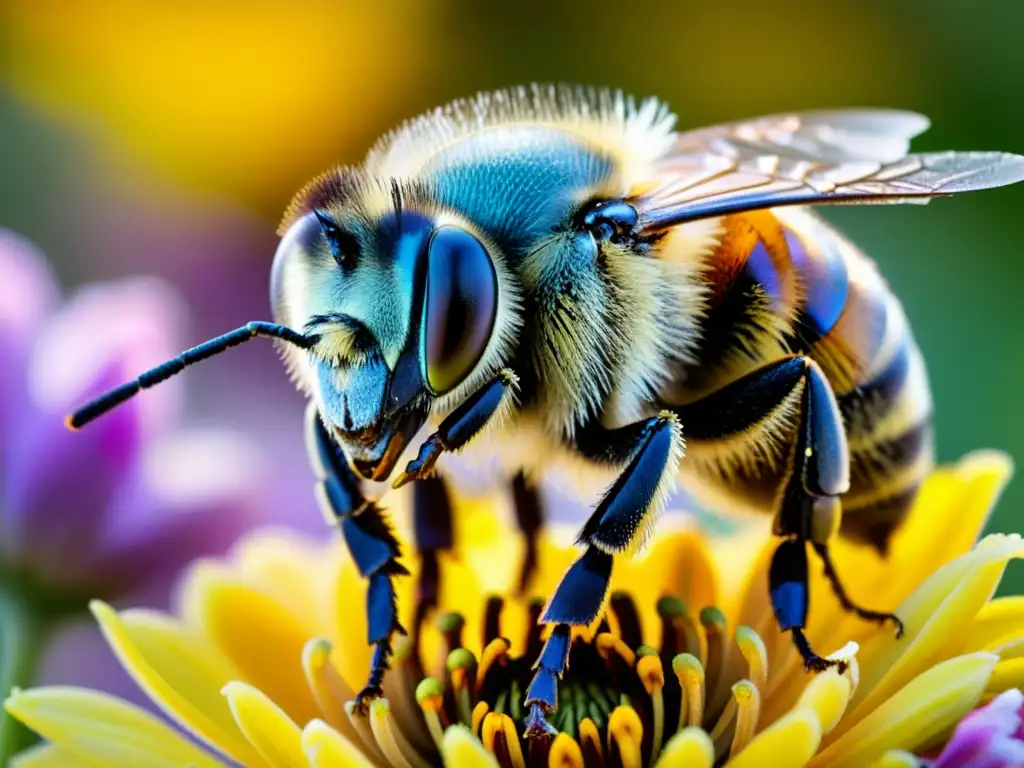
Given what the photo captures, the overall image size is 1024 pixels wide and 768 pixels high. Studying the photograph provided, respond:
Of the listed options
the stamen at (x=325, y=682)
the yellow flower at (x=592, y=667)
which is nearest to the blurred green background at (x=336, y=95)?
the yellow flower at (x=592, y=667)

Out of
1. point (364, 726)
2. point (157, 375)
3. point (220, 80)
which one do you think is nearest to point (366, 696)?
point (364, 726)

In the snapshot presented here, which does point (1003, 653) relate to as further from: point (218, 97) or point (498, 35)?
point (218, 97)

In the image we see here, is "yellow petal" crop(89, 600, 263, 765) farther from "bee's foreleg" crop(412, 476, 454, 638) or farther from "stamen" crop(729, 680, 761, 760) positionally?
"stamen" crop(729, 680, 761, 760)

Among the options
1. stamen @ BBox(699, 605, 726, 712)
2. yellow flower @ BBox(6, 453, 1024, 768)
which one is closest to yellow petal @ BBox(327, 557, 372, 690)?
yellow flower @ BBox(6, 453, 1024, 768)

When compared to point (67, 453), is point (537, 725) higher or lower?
lower

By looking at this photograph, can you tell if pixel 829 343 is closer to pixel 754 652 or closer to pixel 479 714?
pixel 754 652

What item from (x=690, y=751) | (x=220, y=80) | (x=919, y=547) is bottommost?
(x=919, y=547)
